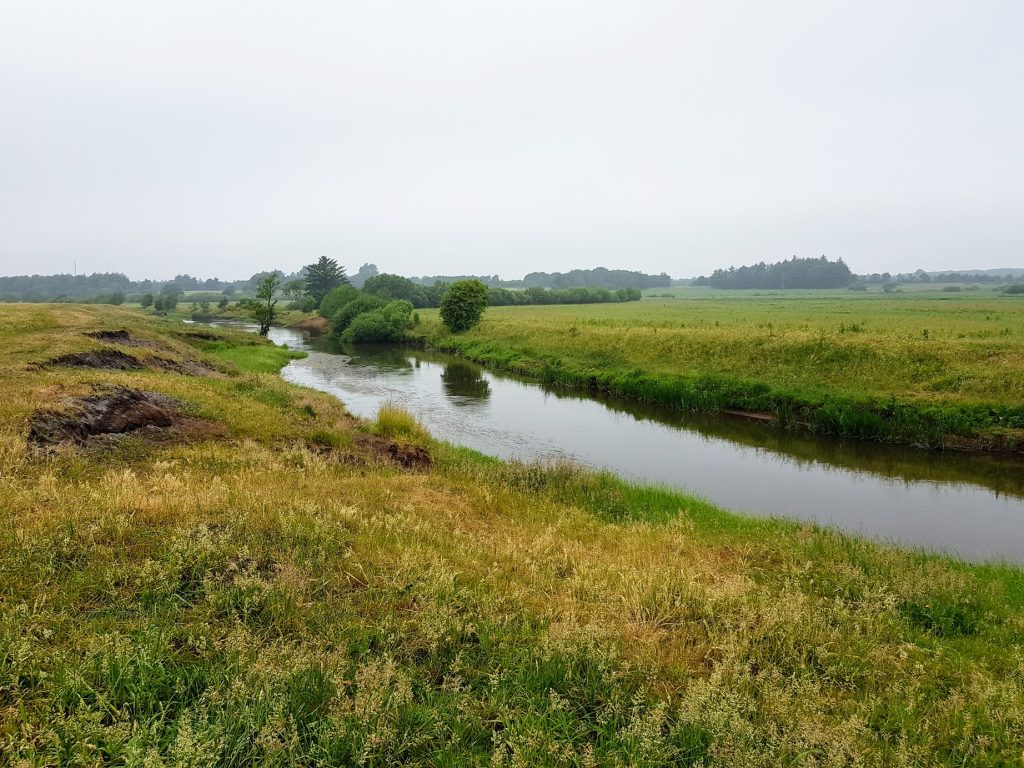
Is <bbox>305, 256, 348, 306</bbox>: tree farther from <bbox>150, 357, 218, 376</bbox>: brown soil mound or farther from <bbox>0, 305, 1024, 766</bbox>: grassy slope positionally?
<bbox>0, 305, 1024, 766</bbox>: grassy slope

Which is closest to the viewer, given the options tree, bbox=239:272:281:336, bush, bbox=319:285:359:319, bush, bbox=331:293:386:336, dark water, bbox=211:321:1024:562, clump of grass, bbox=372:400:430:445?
dark water, bbox=211:321:1024:562

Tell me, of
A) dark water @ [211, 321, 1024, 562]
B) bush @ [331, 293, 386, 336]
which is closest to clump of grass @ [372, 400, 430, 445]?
dark water @ [211, 321, 1024, 562]

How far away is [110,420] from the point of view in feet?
35.5

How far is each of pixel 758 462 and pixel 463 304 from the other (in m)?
41.3

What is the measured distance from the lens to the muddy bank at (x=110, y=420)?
372 inches

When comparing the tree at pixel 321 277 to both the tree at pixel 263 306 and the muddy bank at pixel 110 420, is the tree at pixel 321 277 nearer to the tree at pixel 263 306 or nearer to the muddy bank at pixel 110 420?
the tree at pixel 263 306

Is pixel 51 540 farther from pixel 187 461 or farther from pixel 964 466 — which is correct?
pixel 964 466

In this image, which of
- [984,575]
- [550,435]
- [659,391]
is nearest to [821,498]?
[984,575]

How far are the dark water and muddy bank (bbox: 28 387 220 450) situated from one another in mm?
9742

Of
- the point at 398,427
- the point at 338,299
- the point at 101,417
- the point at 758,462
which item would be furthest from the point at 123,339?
the point at 338,299

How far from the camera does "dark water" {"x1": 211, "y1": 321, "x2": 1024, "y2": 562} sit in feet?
44.6

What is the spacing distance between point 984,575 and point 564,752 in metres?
9.40

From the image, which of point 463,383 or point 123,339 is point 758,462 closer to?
point 463,383

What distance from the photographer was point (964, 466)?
17.8m
